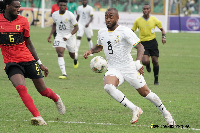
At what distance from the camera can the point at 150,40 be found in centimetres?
1162

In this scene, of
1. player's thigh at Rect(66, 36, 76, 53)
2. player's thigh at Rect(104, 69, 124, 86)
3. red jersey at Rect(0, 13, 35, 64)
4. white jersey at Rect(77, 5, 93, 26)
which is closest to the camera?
red jersey at Rect(0, 13, 35, 64)

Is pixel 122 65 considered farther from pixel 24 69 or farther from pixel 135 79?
pixel 24 69

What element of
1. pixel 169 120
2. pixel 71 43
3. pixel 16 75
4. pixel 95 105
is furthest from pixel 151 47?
pixel 16 75

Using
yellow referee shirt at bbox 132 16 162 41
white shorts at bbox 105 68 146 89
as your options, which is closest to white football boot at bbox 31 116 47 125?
white shorts at bbox 105 68 146 89

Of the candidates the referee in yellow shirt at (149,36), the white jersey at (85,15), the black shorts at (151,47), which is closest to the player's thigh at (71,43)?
the referee in yellow shirt at (149,36)

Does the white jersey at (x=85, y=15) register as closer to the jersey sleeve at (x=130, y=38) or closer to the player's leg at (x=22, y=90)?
the jersey sleeve at (x=130, y=38)

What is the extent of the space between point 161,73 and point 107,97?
16.4 feet

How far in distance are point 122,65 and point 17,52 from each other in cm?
179

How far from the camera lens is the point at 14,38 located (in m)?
6.42

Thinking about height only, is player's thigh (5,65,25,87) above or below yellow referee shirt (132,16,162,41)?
below

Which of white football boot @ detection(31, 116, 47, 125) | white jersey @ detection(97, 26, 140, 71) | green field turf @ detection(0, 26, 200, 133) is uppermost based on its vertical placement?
white jersey @ detection(97, 26, 140, 71)

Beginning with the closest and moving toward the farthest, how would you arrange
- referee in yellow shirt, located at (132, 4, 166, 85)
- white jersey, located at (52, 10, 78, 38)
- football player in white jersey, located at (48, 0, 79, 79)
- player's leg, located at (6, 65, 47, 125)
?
player's leg, located at (6, 65, 47, 125)
referee in yellow shirt, located at (132, 4, 166, 85)
football player in white jersey, located at (48, 0, 79, 79)
white jersey, located at (52, 10, 78, 38)

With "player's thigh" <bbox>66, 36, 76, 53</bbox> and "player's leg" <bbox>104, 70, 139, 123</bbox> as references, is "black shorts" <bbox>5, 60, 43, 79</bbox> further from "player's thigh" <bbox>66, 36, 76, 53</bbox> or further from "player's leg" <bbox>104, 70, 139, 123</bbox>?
"player's thigh" <bbox>66, 36, 76, 53</bbox>

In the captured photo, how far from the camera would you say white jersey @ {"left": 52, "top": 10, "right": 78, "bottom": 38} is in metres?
12.5
